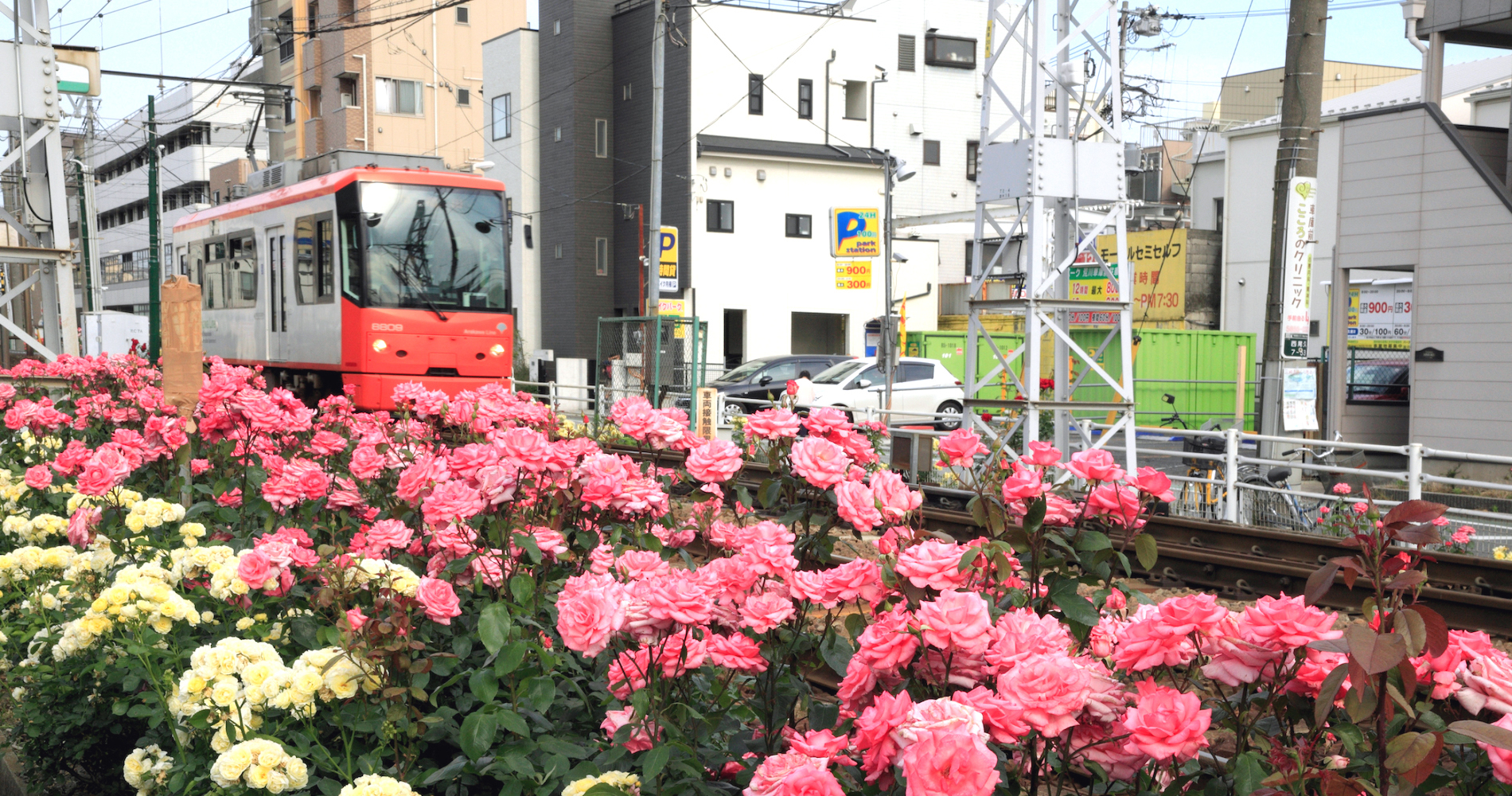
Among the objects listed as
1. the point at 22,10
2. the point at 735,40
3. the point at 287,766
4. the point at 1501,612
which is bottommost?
the point at 1501,612

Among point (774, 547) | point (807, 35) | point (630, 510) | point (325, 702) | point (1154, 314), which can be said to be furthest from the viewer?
point (807, 35)

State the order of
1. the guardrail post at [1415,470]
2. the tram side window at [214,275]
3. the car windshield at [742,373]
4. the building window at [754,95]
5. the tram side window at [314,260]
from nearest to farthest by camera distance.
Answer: the guardrail post at [1415,470] < the tram side window at [314,260] < the tram side window at [214,275] < the car windshield at [742,373] < the building window at [754,95]

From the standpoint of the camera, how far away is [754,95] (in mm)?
36125

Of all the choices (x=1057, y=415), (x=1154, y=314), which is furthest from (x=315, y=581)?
(x=1154, y=314)

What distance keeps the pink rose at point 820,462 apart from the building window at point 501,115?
3894 cm

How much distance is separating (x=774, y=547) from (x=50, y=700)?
2.77m

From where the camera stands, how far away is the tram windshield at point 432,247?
50.2 ft

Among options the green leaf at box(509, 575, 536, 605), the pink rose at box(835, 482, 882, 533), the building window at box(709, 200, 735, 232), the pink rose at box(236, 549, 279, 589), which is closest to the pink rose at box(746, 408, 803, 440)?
the pink rose at box(835, 482, 882, 533)

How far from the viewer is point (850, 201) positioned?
37.2m

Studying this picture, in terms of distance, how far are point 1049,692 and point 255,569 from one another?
7.64 ft

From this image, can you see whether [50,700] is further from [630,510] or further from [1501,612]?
[1501,612]

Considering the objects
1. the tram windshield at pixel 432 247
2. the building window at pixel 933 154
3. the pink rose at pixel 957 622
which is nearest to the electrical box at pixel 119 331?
the tram windshield at pixel 432 247

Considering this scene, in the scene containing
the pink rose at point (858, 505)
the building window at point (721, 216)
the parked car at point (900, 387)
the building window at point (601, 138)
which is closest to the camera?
the pink rose at point (858, 505)

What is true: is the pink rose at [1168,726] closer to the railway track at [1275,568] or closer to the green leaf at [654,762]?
the green leaf at [654,762]
